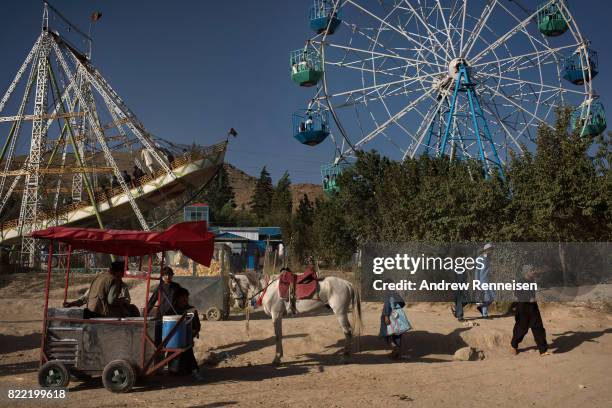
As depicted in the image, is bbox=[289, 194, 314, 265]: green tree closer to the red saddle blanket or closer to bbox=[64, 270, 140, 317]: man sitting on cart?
the red saddle blanket

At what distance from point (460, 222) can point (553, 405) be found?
1208cm

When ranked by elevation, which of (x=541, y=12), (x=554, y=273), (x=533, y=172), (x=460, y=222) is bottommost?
(x=554, y=273)

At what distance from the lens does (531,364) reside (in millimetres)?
11672

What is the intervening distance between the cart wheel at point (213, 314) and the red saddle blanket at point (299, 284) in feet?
16.1

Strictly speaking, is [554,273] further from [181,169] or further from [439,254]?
[181,169]

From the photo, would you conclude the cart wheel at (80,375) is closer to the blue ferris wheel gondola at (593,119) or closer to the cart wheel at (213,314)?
the cart wheel at (213,314)

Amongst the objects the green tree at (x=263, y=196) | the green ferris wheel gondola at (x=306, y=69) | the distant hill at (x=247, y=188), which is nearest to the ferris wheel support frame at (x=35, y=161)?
the green ferris wheel gondola at (x=306, y=69)

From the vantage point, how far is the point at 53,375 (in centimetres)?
888

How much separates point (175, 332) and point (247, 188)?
134 meters

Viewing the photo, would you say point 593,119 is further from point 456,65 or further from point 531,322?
point 531,322

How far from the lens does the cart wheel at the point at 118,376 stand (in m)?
8.83

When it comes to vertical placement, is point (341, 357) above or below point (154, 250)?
below

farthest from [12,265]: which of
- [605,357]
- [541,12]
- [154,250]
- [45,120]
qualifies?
[541,12]

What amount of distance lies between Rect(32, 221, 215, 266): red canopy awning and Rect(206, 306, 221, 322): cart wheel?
699 cm
